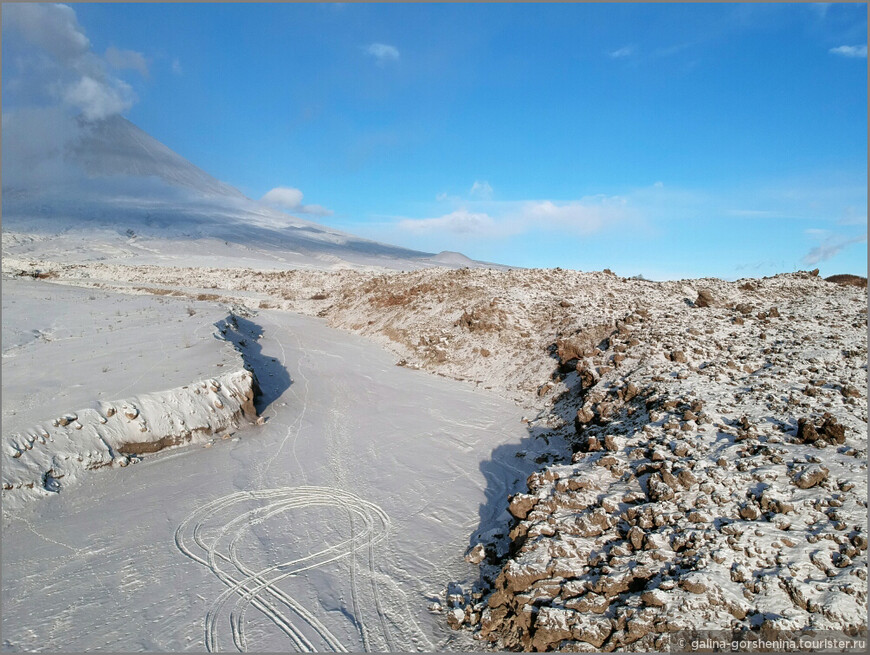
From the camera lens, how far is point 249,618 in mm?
4414

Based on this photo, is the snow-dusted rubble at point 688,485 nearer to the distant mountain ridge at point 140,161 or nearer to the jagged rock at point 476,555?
the jagged rock at point 476,555

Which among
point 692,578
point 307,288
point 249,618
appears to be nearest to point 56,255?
point 307,288

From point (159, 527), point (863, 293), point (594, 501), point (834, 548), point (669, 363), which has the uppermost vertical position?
point (863, 293)

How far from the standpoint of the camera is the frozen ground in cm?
432

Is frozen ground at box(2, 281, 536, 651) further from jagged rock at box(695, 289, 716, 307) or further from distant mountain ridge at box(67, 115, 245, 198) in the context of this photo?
distant mountain ridge at box(67, 115, 245, 198)

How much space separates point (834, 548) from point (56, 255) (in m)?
60.2

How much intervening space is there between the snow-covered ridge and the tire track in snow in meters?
2.14

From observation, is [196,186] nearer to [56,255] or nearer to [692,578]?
[56,255]

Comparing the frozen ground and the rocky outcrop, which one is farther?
the frozen ground

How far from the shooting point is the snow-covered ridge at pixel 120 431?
6219mm

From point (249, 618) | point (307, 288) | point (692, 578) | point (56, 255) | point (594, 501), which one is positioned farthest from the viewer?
point (56, 255)

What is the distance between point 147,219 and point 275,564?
83.4 meters

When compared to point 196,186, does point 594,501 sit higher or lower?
lower

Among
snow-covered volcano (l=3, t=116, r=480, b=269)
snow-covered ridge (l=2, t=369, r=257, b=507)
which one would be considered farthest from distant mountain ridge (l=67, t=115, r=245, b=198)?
snow-covered ridge (l=2, t=369, r=257, b=507)
